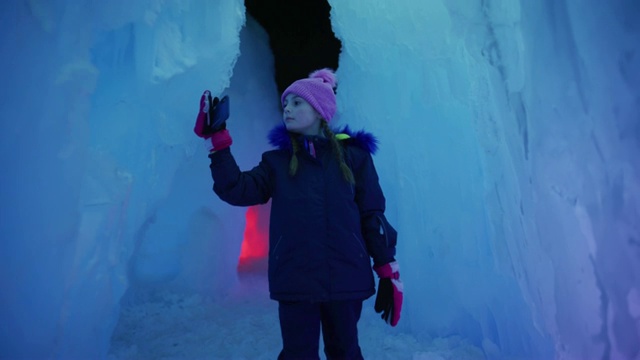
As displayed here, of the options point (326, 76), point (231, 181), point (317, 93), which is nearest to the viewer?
point (231, 181)

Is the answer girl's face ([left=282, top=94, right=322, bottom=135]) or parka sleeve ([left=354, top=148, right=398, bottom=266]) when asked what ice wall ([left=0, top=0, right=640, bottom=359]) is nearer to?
girl's face ([left=282, top=94, right=322, bottom=135])

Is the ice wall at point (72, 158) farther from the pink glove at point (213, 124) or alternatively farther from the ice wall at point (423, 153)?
the pink glove at point (213, 124)

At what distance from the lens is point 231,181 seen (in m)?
1.71

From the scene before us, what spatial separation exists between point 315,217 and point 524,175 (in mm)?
1558

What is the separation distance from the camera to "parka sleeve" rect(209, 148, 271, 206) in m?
1.71

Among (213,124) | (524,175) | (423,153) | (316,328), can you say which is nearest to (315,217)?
(316,328)

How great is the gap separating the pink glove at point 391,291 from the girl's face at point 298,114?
0.71 meters

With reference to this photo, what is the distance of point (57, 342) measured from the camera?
1.88m

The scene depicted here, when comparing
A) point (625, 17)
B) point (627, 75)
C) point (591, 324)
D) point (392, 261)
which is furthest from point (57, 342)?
point (625, 17)

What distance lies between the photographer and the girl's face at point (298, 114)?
195 centimetres

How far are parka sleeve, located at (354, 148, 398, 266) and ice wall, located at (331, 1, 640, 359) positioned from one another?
119cm

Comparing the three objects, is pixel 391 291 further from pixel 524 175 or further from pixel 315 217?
pixel 524 175

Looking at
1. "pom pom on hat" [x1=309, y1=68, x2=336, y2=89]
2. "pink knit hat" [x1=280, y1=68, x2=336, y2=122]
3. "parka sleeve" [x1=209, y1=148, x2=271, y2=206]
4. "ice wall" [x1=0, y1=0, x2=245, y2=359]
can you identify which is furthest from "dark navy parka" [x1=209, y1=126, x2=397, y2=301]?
"ice wall" [x1=0, y1=0, x2=245, y2=359]

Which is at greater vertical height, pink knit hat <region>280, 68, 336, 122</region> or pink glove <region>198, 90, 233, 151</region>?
pink knit hat <region>280, 68, 336, 122</region>
